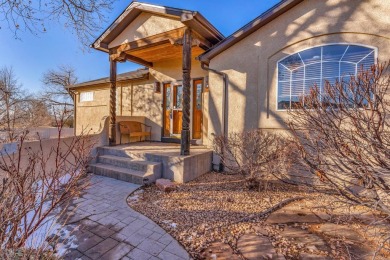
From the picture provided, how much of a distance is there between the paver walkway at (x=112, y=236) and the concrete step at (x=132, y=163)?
57.1 inches

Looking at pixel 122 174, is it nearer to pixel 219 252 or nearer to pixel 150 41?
pixel 219 252

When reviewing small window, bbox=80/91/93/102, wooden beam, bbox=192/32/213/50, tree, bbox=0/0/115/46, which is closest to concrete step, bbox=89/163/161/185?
tree, bbox=0/0/115/46

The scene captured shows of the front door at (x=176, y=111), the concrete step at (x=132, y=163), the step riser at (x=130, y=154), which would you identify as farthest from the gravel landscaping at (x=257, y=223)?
the front door at (x=176, y=111)

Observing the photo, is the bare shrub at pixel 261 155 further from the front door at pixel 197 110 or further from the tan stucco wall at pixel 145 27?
the tan stucco wall at pixel 145 27

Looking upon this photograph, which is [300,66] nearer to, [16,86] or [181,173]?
[181,173]

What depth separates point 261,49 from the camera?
6.08 m

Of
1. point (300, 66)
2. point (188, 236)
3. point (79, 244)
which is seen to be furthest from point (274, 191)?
point (79, 244)

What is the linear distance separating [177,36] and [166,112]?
12.9 feet

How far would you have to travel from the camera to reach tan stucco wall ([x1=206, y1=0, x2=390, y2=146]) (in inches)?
187

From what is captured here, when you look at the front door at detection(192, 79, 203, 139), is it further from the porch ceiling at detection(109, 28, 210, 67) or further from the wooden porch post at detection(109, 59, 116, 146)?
the wooden porch post at detection(109, 59, 116, 146)

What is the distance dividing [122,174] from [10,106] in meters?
13.0

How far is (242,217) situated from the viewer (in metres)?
3.71

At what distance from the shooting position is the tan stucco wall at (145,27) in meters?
6.32

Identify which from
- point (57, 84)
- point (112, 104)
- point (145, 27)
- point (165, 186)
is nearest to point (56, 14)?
point (145, 27)
